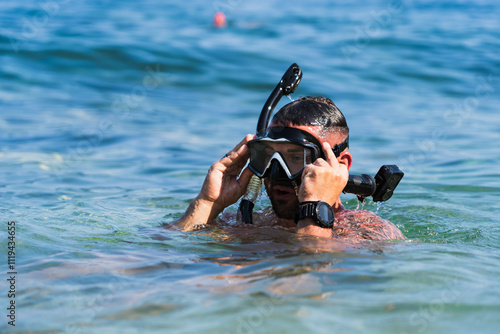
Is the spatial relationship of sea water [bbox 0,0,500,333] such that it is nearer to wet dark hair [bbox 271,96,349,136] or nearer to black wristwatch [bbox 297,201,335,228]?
black wristwatch [bbox 297,201,335,228]

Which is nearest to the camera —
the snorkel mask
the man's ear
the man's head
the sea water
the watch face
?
the sea water

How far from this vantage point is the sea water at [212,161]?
255 cm

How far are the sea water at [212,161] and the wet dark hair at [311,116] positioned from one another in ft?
2.17

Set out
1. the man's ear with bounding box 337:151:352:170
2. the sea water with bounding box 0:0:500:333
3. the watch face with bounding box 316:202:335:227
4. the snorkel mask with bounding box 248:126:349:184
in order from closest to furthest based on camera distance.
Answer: the sea water with bounding box 0:0:500:333 → the watch face with bounding box 316:202:335:227 → the snorkel mask with bounding box 248:126:349:184 → the man's ear with bounding box 337:151:352:170

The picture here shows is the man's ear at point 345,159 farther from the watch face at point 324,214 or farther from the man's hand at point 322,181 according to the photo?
the watch face at point 324,214

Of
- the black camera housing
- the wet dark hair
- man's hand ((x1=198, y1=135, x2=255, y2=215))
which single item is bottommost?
man's hand ((x1=198, y1=135, x2=255, y2=215))

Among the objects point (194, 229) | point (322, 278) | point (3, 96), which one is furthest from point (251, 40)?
point (322, 278)

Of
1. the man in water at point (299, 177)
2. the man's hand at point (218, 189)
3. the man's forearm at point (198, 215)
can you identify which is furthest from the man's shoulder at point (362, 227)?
the man's forearm at point (198, 215)

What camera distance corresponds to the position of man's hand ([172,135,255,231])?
152 inches

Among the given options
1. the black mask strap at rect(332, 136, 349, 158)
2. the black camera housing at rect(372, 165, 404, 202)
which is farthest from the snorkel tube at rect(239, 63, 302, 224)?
the black camera housing at rect(372, 165, 404, 202)

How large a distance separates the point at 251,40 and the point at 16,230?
43.0 ft

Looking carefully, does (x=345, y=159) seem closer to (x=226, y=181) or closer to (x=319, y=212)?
(x=319, y=212)

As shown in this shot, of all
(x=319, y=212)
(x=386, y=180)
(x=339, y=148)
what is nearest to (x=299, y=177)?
(x=319, y=212)

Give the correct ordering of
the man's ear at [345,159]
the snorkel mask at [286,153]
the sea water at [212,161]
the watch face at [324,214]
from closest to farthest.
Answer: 1. the sea water at [212,161]
2. the watch face at [324,214]
3. the snorkel mask at [286,153]
4. the man's ear at [345,159]
